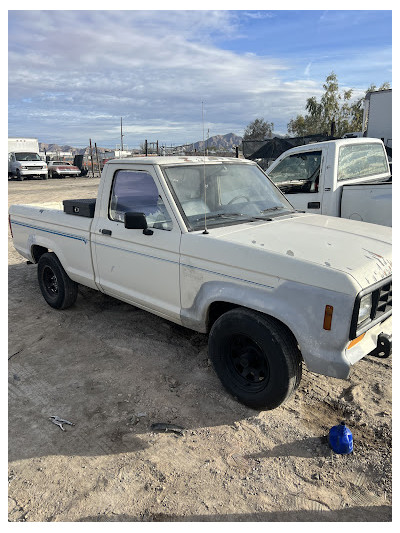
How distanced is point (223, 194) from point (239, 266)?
1113 mm

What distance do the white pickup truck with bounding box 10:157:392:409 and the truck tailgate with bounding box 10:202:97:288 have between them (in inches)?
1.0

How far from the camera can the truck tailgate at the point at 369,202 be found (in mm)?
5078

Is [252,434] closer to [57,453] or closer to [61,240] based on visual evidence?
[57,453]

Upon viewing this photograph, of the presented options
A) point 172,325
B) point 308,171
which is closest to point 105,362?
point 172,325

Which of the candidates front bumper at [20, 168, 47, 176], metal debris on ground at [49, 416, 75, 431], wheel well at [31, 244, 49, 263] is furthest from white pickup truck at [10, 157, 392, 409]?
front bumper at [20, 168, 47, 176]

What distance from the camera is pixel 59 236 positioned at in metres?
4.93

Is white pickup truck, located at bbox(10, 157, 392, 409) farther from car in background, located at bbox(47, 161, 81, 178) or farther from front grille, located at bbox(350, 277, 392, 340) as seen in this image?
car in background, located at bbox(47, 161, 81, 178)

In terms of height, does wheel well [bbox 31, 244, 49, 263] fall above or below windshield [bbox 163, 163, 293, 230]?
below

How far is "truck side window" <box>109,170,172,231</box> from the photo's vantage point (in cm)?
368

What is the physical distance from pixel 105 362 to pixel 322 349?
7.27 ft

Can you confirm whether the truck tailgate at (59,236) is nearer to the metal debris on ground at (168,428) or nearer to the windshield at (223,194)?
the windshield at (223,194)

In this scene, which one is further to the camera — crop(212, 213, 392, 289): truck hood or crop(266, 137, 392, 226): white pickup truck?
crop(266, 137, 392, 226): white pickup truck

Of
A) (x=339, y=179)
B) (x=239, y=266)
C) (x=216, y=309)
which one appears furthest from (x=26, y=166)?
(x=239, y=266)

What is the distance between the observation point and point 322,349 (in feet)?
8.89
